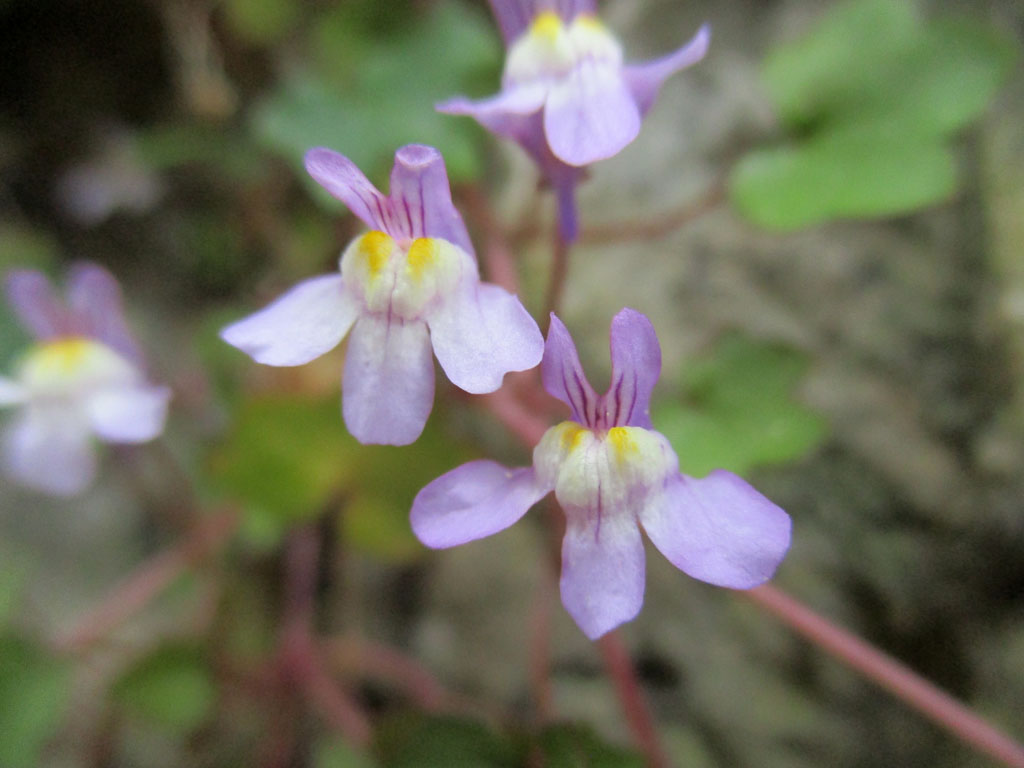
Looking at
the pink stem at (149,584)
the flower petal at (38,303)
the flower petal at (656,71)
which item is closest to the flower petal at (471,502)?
the flower petal at (656,71)

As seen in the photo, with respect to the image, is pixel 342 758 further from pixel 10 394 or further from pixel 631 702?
pixel 10 394

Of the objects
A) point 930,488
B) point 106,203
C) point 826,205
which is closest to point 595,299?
point 826,205

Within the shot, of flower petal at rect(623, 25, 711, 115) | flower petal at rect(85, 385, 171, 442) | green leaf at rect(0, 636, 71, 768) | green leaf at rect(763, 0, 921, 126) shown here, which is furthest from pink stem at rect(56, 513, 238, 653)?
green leaf at rect(763, 0, 921, 126)

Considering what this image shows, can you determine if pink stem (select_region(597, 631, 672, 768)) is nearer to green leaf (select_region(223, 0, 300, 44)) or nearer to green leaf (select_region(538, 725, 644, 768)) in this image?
green leaf (select_region(538, 725, 644, 768))

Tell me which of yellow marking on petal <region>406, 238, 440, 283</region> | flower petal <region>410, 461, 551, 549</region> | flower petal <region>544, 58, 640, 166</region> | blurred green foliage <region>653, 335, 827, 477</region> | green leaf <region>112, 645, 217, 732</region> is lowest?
green leaf <region>112, 645, 217, 732</region>

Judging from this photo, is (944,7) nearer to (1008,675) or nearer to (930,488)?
(930,488)

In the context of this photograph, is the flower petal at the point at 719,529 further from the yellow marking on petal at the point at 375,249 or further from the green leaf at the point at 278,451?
the green leaf at the point at 278,451
